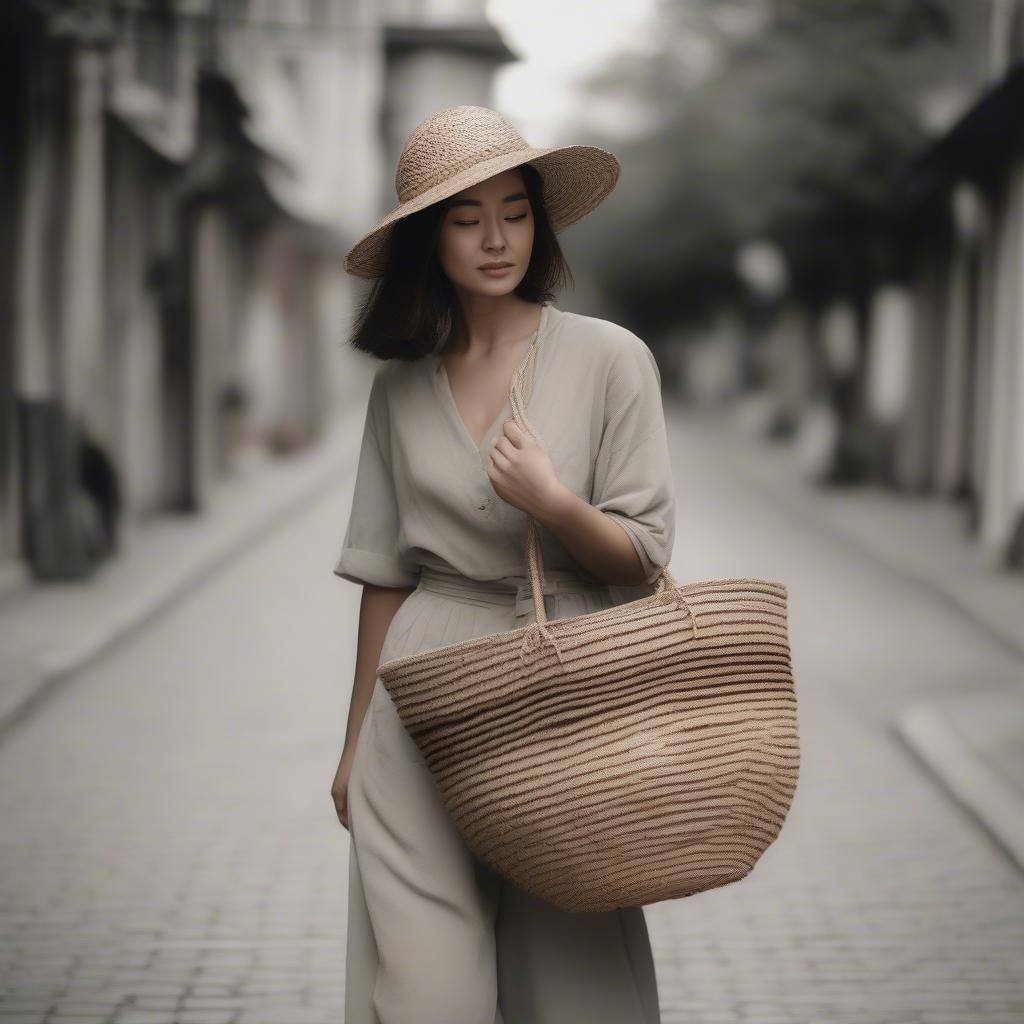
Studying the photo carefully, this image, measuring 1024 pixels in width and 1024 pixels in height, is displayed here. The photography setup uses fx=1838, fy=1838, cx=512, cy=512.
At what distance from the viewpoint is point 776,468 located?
2769cm

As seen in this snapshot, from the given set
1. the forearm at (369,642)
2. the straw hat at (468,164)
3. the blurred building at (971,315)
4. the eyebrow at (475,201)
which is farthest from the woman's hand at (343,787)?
the blurred building at (971,315)

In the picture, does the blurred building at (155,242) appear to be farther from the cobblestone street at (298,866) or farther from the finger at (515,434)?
the cobblestone street at (298,866)

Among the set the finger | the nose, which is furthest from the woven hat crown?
the finger

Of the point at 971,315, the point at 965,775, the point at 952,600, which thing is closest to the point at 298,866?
the point at 965,775

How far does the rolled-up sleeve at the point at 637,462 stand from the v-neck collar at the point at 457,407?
0.14 m

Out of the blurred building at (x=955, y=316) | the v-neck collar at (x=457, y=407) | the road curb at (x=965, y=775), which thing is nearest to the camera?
the v-neck collar at (x=457, y=407)

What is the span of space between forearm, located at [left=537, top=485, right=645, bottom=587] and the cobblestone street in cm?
210

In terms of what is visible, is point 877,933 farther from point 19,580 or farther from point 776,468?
point 776,468

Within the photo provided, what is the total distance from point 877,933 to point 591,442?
2.88 meters

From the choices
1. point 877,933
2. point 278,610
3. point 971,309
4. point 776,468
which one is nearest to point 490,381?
point 877,933

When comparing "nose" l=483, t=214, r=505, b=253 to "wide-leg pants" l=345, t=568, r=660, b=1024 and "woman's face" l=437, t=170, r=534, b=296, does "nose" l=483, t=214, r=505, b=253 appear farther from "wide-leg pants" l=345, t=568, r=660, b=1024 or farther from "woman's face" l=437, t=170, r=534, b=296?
"wide-leg pants" l=345, t=568, r=660, b=1024

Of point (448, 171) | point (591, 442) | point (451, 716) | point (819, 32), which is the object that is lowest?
point (451, 716)

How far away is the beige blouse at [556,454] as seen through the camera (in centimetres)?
293

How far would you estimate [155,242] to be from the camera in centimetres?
1825
